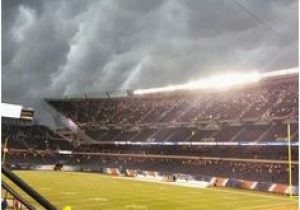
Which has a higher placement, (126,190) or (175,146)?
(175,146)

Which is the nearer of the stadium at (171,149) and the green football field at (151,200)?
the green football field at (151,200)

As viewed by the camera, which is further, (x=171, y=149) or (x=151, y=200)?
(x=171, y=149)

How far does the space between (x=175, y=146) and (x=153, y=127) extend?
9.26m

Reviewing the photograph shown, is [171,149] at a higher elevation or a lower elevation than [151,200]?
higher

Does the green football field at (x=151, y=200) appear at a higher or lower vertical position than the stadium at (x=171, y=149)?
lower

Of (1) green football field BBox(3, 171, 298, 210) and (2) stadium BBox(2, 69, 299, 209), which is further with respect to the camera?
(2) stadium BBox(2, 69, 299, 209)

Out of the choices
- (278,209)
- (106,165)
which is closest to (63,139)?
(106,165)

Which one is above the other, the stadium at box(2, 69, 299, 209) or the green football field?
the stadium at box(2, 69, 299, 209)

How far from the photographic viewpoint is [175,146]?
2800 inches

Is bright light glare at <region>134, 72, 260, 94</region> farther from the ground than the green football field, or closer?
farther from the ground

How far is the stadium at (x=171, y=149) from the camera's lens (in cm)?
4084

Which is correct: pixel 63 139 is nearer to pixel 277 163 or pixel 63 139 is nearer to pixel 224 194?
pixel 277 163

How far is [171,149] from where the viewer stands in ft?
235

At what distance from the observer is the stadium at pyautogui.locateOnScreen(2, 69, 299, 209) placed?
40.8m
